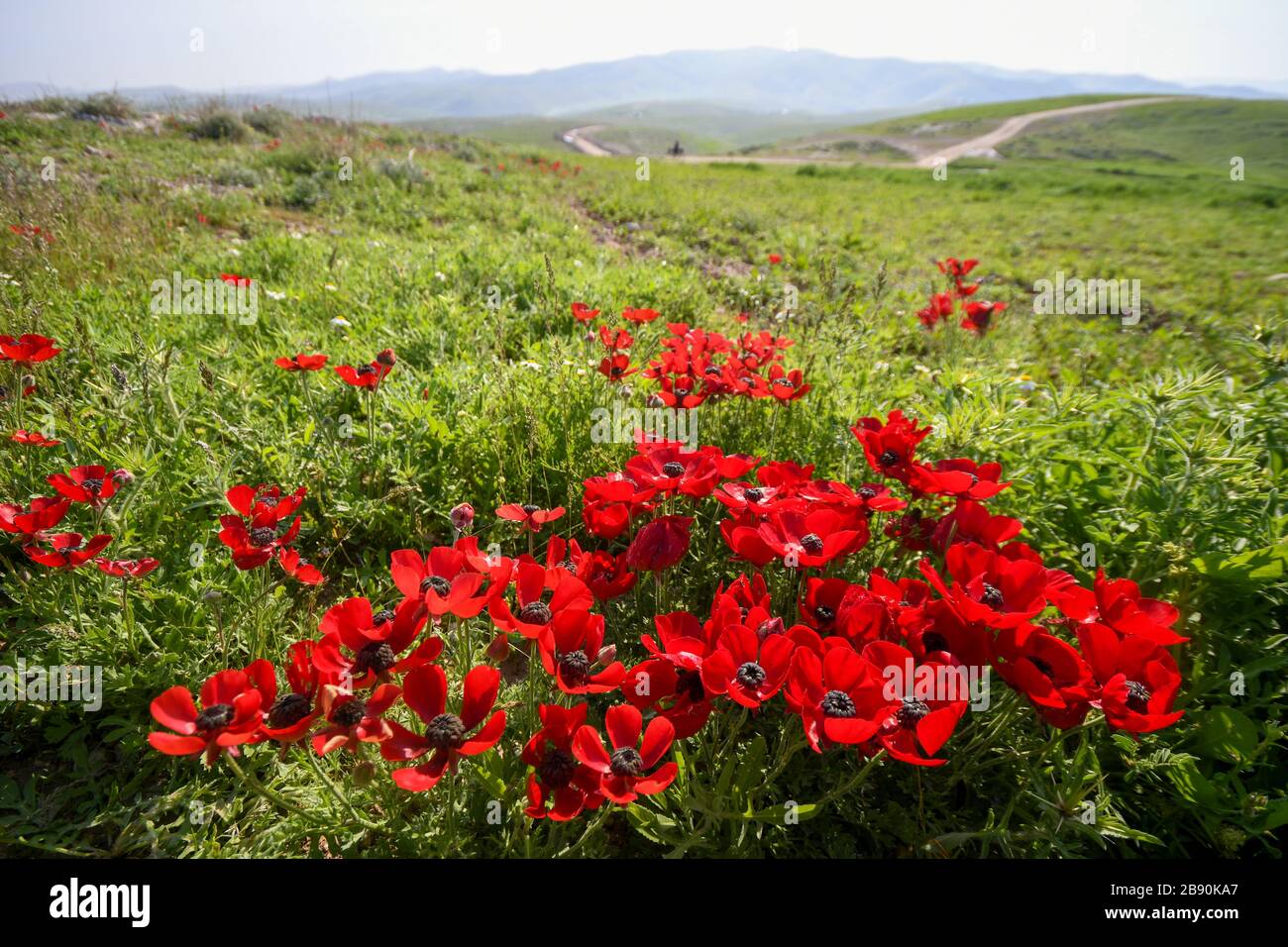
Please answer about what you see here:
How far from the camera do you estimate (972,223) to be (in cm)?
1236

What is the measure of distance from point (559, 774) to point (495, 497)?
4.85ft

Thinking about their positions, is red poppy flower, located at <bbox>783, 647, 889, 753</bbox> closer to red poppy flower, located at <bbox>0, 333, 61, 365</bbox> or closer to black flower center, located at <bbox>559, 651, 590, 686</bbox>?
black flower center, located at <bbox>559, 651, 590, 686</bbox>

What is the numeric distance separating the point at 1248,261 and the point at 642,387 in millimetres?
11665

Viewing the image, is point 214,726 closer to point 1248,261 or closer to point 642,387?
point 642,387

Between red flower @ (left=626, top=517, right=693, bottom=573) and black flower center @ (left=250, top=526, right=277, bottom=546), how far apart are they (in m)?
0.86

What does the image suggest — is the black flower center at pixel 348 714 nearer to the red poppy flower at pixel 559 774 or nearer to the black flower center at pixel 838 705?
the red poppy flower at pixel 559 774

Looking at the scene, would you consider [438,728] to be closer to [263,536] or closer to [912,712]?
[263,536]

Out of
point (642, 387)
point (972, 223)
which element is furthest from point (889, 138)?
point (642, 387)

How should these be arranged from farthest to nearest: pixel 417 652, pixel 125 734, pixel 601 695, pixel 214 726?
pixel 601 695 → pixel 125 734 → pixel 417 652 → pixel 214 726

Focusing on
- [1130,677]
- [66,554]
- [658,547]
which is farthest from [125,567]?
[1130,677]

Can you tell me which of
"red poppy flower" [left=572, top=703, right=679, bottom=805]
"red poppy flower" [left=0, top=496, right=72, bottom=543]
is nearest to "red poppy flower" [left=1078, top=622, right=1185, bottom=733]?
"red poppy flower" [left=572, top=703, right=679, bottom=805]

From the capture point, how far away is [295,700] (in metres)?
1.10

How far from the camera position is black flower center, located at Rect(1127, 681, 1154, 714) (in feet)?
3.93

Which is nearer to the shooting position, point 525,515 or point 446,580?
point 446,580
